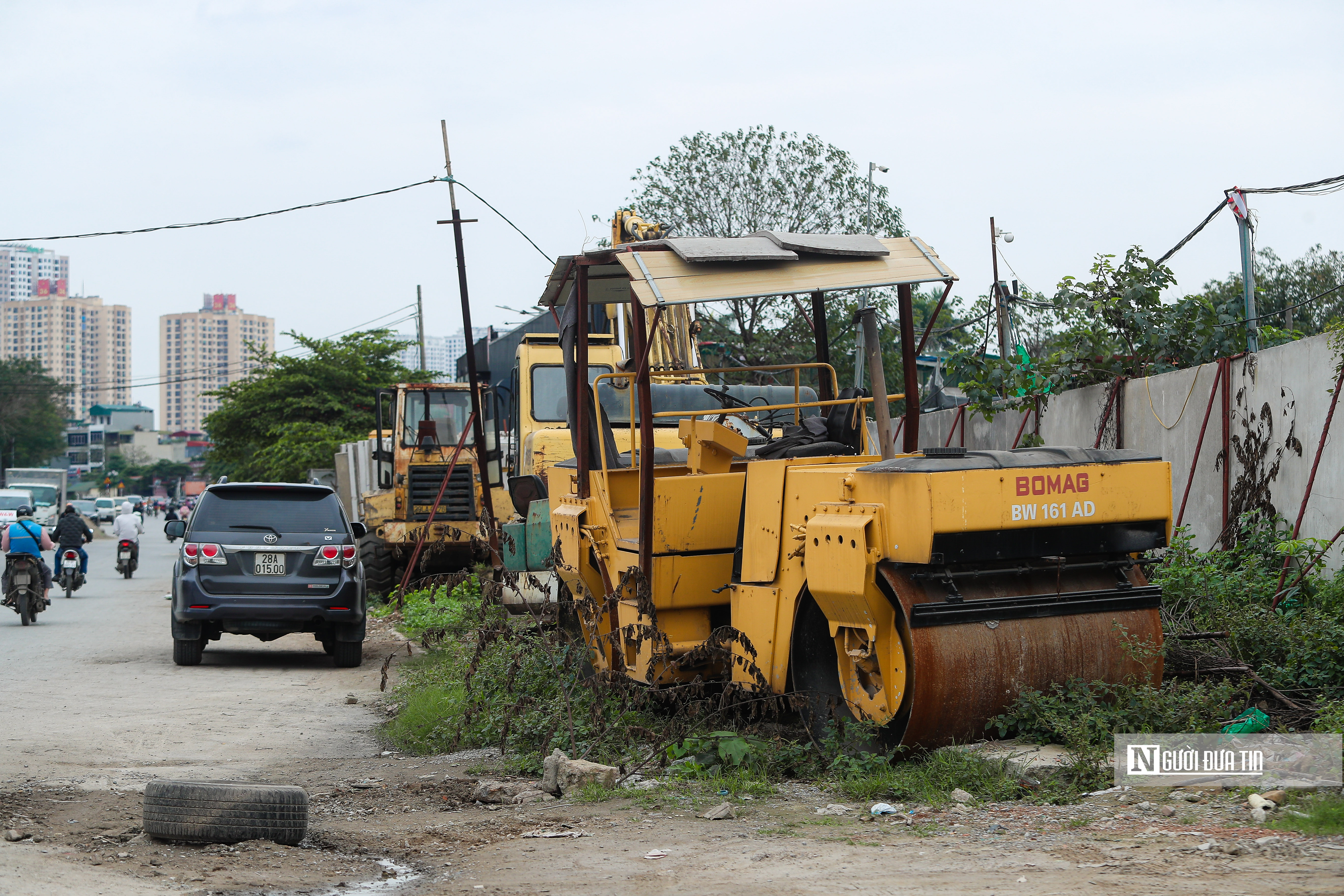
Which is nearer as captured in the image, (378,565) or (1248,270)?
(1248,270)

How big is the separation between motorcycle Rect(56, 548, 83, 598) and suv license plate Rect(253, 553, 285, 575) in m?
11.0

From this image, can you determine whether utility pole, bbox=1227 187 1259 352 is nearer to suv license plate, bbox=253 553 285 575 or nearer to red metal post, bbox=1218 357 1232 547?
red metal post, bbox=1218 357 1232 547

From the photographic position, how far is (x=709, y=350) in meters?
22.6

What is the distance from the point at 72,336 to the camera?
13700cm

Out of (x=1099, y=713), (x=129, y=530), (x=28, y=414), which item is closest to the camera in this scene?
(x=1099, y=713)

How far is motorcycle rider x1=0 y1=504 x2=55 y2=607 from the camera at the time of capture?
56.2 feet

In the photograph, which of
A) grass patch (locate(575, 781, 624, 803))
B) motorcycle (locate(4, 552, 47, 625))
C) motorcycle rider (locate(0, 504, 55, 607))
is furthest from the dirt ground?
motorcycle rider (locate(0, 504, 55, 607))

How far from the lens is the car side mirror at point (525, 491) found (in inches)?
415

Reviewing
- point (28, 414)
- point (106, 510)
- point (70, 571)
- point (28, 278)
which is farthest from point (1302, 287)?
point (28, 278)

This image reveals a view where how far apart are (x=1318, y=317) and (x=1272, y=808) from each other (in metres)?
29.3

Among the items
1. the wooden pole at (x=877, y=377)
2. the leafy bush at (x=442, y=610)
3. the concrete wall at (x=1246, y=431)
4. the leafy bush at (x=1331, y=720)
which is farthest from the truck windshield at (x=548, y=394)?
the leafy bush at (x=1331, y=720)

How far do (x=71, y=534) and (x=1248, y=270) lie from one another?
1828cm

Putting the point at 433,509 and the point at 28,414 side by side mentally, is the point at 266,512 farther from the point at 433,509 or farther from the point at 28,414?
the point at 28,414

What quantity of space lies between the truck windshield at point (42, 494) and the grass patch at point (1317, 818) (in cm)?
5394
